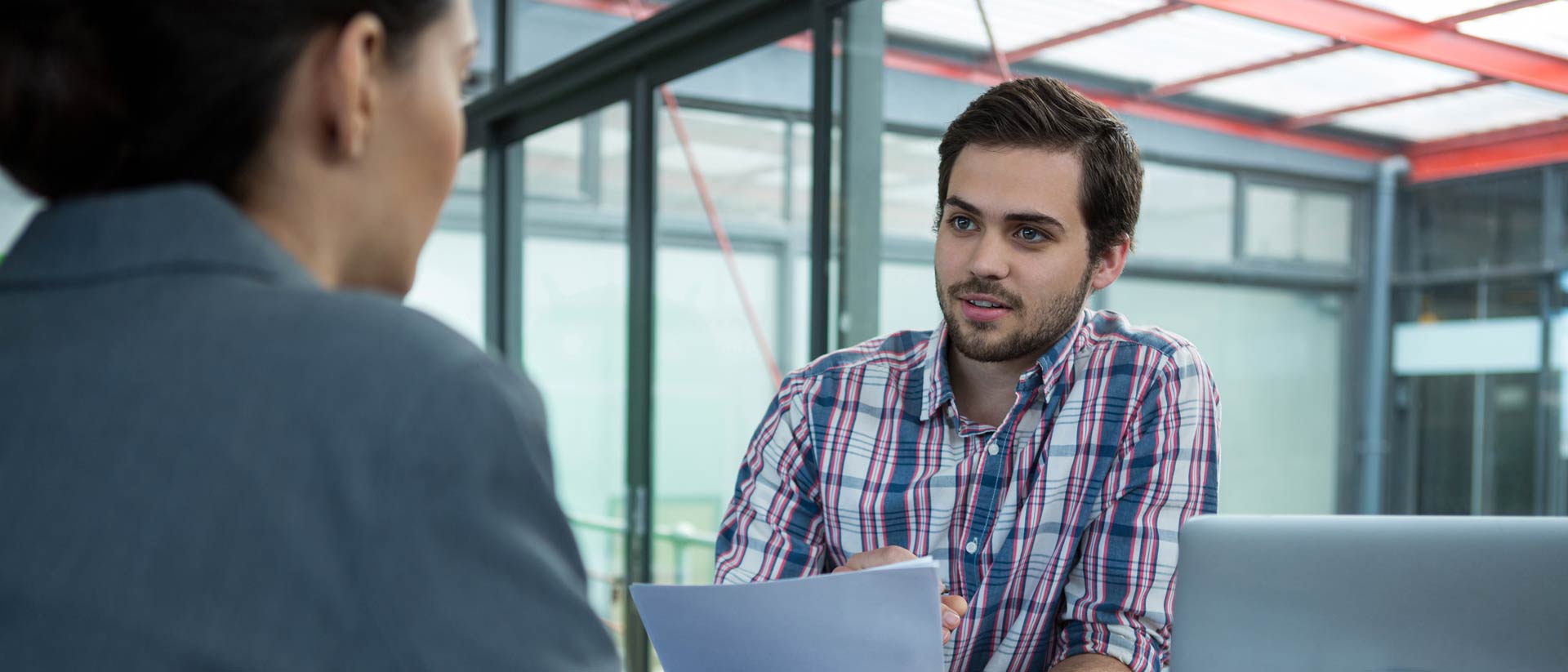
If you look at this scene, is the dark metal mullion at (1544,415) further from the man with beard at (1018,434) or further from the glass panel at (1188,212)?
the man with beard at (1018,434)

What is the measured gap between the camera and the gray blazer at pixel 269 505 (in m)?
0.43

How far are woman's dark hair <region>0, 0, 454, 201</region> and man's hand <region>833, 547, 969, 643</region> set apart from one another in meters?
0.85

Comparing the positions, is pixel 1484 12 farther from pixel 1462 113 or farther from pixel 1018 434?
pixel 1018 434

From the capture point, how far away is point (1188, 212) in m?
2.94

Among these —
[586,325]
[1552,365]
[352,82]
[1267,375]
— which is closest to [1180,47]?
[1267,375]

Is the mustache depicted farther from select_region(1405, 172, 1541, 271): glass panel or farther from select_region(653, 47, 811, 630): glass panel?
select_region(1405, 172, 1541, 271): glass panel

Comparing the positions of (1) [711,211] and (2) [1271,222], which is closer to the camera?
(2) [1271,222]

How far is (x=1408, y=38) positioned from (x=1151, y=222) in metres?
0.89

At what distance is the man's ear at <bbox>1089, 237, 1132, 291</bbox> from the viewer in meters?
1.58

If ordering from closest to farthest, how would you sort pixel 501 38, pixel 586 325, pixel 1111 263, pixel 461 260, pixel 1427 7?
pixel 1111 263 < pixel 1427 7 < pixel 586 325 < pixel 501 38 < pixel 461 260

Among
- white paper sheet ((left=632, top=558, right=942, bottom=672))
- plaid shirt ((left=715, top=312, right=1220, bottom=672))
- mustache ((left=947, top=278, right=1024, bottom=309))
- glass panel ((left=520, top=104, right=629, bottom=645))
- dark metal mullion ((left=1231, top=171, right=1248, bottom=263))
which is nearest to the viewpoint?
white paper sheet ((left=632, top=558, right=942, bottom=672))

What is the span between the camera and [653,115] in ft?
11.1

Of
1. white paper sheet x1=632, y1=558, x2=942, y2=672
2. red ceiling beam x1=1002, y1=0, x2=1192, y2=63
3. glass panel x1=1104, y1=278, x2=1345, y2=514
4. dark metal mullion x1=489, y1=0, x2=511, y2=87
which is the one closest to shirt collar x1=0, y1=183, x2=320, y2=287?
white paper sheet x1=632, y1=558, x2=942, y2=672

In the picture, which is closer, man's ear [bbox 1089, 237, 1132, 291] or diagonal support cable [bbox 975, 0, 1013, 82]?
man's ear [bbox 1089, 237, 1132, 291]
